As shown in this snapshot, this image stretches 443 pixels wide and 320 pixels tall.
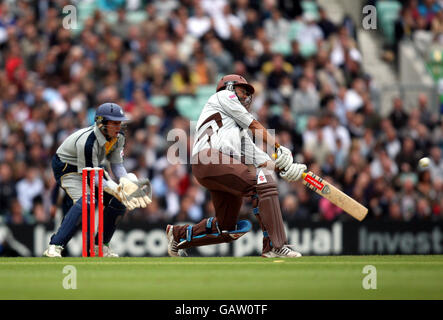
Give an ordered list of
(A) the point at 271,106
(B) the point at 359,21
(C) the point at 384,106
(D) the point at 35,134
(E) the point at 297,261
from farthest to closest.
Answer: (B) the point at 359,21
(C) the point at 384,106
(A) the point at 271,106
(D) the point at 35,134
(E) the point at 297,261

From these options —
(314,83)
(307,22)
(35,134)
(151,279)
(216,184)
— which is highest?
(307,22)

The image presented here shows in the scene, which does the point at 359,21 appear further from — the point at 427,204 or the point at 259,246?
the point at 259,246

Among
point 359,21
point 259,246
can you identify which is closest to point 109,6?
point 359,21

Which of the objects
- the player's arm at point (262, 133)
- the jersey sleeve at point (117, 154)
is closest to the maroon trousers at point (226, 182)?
the player's arm at point (262, 133)

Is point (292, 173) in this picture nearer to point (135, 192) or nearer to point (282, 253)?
point (282, 253)

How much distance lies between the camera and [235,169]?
1025cm

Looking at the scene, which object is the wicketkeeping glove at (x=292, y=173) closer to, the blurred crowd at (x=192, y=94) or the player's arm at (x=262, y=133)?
the player's arm at (x=262, y=133)

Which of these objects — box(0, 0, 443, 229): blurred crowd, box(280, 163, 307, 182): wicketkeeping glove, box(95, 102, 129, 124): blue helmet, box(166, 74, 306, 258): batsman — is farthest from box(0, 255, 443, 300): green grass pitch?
box(0, 0, 443, 229): blurred crowd

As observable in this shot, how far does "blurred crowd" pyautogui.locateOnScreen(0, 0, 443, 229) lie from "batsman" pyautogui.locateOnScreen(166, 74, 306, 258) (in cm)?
590

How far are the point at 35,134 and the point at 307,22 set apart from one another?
696cm

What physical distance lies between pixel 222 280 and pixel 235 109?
2.32m

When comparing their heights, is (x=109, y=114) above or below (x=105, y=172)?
above

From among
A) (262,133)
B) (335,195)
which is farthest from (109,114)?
(335,195)

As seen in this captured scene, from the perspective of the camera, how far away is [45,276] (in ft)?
29.3
